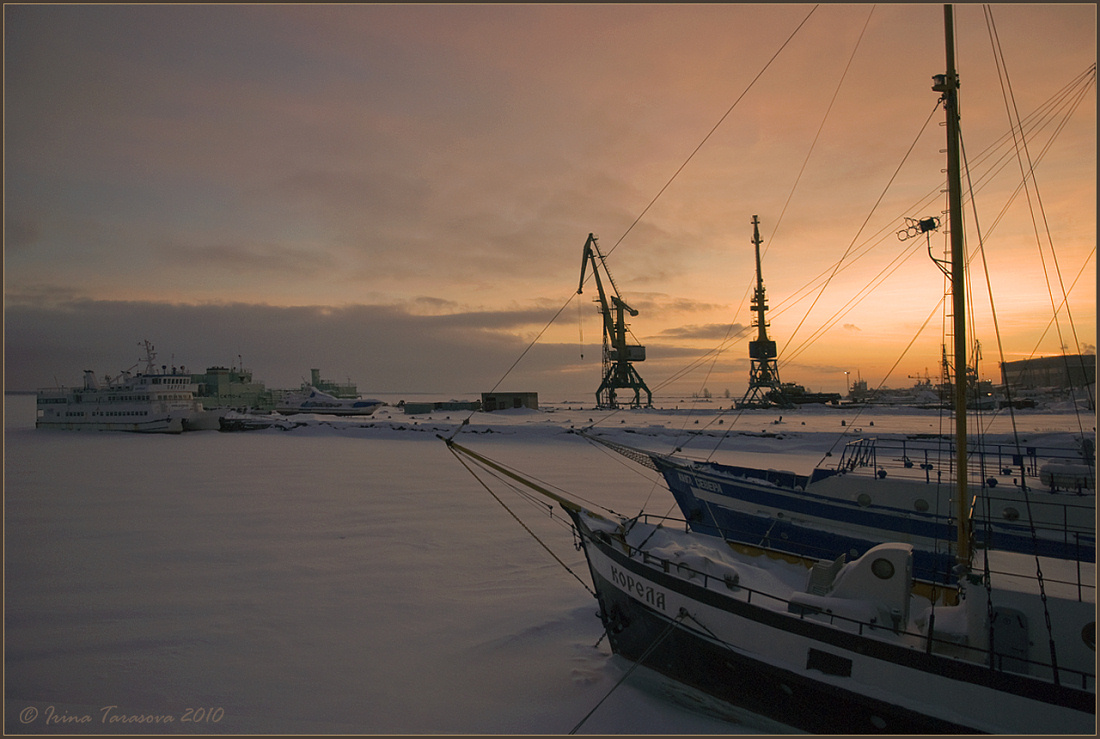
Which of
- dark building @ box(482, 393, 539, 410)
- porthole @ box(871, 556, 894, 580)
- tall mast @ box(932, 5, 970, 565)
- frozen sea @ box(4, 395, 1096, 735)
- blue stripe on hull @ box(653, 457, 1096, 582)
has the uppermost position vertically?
tall mast @ box(932, 5, 970, 565)

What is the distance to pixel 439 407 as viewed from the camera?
298 feet

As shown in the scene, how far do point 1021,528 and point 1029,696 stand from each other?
7.83 meters

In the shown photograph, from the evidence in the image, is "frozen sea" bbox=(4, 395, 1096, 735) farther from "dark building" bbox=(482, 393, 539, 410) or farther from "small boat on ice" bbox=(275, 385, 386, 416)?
"small boat on ice" bbox=(275, 385, 386, 416)

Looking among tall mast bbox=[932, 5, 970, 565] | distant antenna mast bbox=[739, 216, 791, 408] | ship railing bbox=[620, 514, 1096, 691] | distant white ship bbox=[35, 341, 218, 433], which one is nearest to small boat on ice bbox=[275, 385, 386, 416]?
distant white ship bbox=[35, 341, 218, 433]

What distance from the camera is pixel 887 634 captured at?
732 centimetres

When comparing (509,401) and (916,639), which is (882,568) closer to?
(916,639)

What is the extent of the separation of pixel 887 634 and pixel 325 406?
91.9 m

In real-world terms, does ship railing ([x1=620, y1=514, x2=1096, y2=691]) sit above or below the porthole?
below

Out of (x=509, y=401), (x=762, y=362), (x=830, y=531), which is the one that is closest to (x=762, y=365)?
(x=762, y=362)

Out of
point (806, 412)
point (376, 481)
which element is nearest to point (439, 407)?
point (806, 412)

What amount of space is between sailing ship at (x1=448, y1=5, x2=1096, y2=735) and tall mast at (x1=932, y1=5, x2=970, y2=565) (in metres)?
0.03

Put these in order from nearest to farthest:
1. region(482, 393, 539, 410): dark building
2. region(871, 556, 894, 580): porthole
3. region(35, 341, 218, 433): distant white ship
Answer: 1. region(871, 556, 894, 580): porthole
2. region(35, 341, 218, 433): distant white ship
3. region(482, 393, 539, 410): dark building

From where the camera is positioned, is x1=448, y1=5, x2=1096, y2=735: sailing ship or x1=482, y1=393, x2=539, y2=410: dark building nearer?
x1=448, y1=5, x2=1096, y2=735: sailing ship

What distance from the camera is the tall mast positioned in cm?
886
